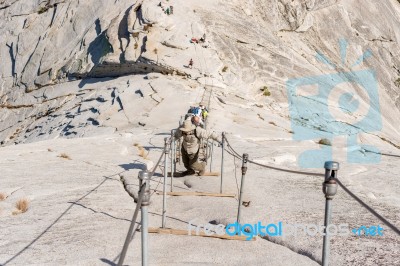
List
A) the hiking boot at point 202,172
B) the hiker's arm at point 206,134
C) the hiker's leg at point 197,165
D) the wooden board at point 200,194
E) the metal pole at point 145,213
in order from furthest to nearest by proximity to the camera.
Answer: the hiking boot at point 202,172 < the hiker's leg at point 197,165 < the hiker's arm at point 206,134 < the wooden board at point 200,194 < the metal pole at point 145,213

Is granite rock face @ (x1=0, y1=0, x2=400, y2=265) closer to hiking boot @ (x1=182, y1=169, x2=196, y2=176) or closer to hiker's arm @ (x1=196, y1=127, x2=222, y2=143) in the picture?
hiking boot @ (x1=182, y1=169, x2=196, y2=176)

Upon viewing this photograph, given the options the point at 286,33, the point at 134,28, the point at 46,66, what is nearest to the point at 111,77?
the point at 134,28

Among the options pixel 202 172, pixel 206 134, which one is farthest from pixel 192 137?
pixel 202 172

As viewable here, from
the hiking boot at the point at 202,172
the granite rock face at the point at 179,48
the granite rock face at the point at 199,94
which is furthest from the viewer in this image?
the granite rock face at the point at 179,48

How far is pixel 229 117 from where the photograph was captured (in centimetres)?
2459

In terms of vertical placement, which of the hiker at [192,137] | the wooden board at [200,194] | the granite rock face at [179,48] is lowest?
the wooden board at [200,194]

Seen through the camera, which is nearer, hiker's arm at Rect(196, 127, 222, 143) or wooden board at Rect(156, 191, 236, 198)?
wooden board at Rect(156, 191, 236, 198)

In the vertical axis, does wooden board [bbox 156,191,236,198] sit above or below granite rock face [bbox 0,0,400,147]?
below

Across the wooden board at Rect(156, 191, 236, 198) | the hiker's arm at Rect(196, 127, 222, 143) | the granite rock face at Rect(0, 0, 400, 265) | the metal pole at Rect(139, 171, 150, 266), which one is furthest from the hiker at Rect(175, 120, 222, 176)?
the metal pole at Rect(139, 171, 150, 266)

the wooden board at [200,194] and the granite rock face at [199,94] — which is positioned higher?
the granite rock face at [199,94]

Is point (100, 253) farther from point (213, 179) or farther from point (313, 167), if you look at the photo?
point (313, 167)

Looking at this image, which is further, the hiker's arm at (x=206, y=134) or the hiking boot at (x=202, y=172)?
the hiking boot at (x=202, y=172)

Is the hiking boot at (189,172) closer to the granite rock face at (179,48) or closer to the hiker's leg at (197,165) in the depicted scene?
the hiker's leg at (197,165)

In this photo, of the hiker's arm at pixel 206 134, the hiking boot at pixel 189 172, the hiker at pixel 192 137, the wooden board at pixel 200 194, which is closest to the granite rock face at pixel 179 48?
the hiking boot at pixel 189 172
